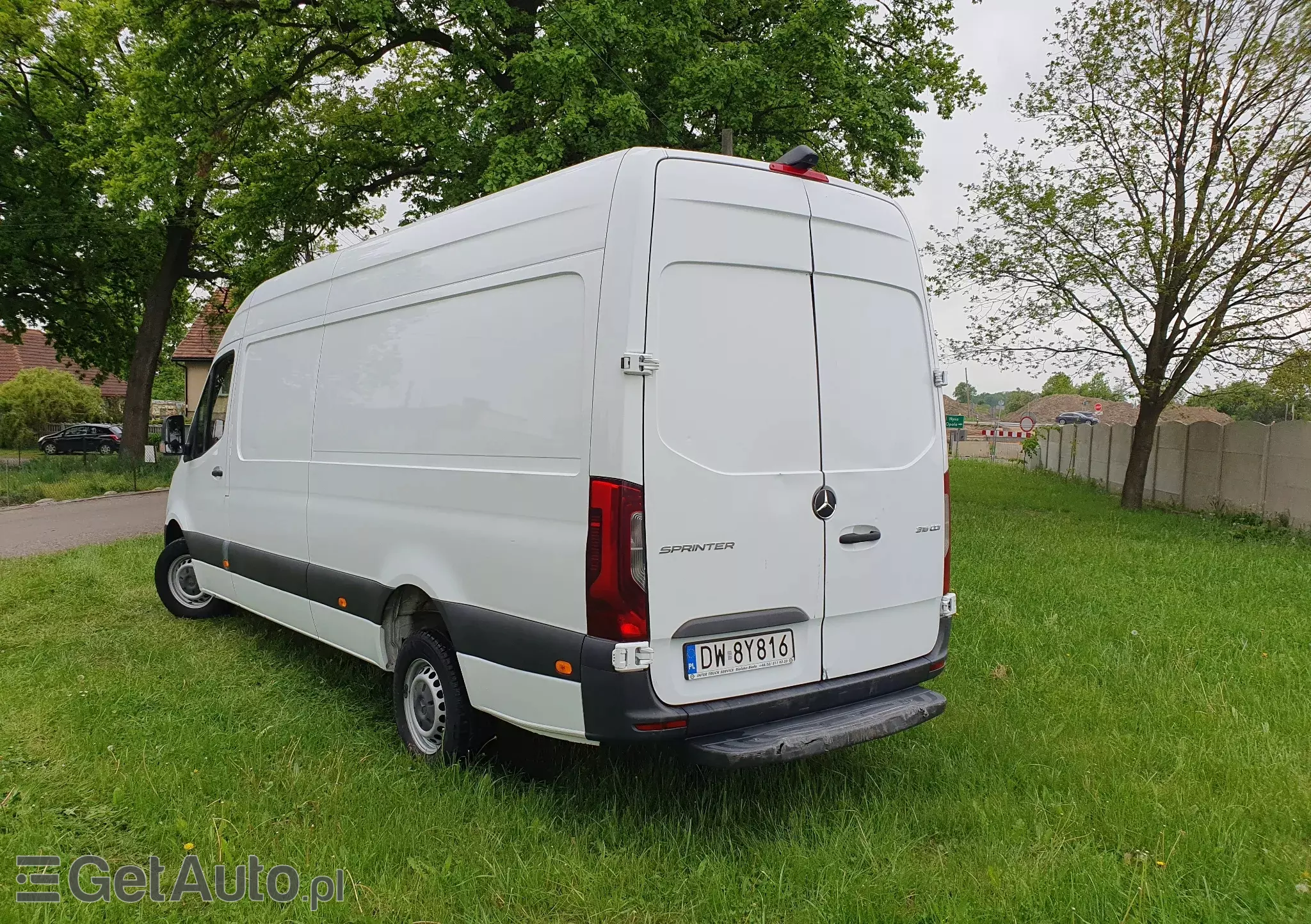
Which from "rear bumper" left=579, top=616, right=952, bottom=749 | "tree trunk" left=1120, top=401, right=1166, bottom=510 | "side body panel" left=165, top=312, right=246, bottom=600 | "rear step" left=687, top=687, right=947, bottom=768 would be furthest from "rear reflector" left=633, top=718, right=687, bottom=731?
"tree trunk" left=1120, top=401, right=1166, bottom=510

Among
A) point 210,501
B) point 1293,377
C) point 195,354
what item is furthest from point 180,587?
point 195,354

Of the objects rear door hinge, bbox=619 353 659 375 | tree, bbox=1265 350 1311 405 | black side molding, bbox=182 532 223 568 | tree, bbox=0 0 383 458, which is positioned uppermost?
tree, bbox=0 0 383 458

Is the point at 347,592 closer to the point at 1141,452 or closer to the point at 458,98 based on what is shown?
the point at 458,98

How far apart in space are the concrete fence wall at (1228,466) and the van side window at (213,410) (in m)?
13.9

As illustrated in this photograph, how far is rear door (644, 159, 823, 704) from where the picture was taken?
132 inches

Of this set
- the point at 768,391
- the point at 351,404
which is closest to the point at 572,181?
the point at 768,391

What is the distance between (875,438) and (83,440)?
40.7 metres

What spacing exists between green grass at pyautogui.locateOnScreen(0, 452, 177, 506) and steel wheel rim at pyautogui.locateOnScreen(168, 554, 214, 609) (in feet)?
41.6

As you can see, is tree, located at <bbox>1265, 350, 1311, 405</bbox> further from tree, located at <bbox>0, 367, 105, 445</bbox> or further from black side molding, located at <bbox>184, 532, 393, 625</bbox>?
tree, located at <bbox>0, 367, 105, 445</bbox>

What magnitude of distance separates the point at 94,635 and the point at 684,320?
5645 mm

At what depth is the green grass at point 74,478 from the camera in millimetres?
18250

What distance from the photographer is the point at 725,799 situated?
387 centimetres

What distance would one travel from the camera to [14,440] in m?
38.3

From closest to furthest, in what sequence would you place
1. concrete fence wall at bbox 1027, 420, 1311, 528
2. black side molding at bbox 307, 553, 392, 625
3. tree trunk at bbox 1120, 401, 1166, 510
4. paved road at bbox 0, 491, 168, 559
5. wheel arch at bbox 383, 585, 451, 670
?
wheel arch at bbox 383, 585, 451, 670
black side molding at bbox 307, 553, 392, 625
paved road at bbox 0, 491, 168, 559
concrete fence wall at bbox 1027, 420, 1311, 528
tree trunk at bbox 1120, 401, 1166, 510
